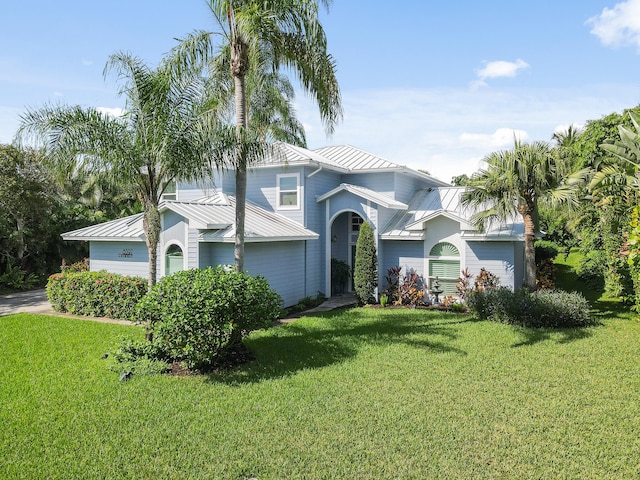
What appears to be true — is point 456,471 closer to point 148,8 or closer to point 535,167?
point 535,167

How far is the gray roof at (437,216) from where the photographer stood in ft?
52.6

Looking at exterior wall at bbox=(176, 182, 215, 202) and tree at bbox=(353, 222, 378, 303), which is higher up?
exterior wall at bbox=(176, 182, 215, 202)

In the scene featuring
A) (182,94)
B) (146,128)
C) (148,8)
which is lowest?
(146,128)

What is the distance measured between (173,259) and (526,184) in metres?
12.4

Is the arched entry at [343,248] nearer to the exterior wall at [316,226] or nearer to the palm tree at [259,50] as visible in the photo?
the exterior wall at [316,226]

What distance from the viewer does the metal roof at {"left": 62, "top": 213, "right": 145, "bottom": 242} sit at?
16312 millimetres

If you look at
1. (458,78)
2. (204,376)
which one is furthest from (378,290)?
(204,376)

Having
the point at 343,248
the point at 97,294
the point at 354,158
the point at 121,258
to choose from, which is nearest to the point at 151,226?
the point at 97,294

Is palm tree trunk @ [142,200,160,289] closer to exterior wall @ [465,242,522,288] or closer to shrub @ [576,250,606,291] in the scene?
exterior wall @ [465,242,522,288]

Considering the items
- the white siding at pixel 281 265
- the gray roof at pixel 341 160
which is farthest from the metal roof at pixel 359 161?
the white siding at pixel 281 265

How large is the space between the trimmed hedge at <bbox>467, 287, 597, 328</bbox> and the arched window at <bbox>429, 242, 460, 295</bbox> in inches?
109

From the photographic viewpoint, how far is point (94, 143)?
33.1ft

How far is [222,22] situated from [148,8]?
94.6 inches

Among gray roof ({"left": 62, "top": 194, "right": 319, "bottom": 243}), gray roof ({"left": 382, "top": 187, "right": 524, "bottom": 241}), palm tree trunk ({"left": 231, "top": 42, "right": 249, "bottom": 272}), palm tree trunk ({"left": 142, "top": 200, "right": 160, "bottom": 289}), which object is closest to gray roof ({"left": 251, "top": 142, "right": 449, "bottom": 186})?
gray roof ({"left": 382, "top": 187, "right": 524, "bottom": 241})
